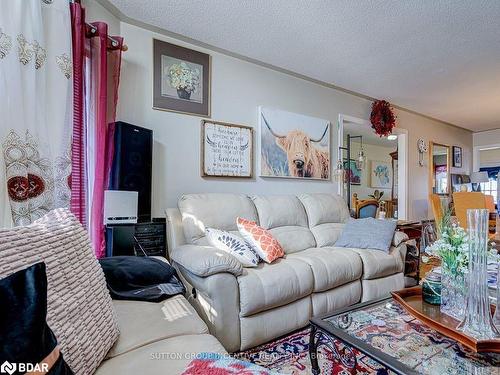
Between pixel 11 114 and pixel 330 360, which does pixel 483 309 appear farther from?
pixel 11 114

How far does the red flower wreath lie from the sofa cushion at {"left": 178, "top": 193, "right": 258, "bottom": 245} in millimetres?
2637

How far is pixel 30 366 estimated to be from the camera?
53cm

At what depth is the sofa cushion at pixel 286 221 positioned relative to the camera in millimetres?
2520

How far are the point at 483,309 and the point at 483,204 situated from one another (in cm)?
341

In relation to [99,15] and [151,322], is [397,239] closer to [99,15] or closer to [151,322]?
[151,322]

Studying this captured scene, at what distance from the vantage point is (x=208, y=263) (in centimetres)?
158

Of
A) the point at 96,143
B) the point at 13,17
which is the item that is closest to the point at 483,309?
the point at 96,143

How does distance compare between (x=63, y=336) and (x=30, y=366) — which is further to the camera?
(x=63, y=336)

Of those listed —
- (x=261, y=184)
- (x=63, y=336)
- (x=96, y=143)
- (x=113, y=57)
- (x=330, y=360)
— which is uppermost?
(x=113, y=57)

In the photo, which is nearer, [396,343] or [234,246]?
[396,343]

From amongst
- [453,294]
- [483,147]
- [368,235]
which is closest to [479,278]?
[453,294]

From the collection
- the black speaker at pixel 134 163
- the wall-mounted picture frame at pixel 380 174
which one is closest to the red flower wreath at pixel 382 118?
the wall-mounted picture frame at pixel 380 174

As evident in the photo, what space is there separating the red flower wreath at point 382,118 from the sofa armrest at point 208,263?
335 cm

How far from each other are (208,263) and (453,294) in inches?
49.0
